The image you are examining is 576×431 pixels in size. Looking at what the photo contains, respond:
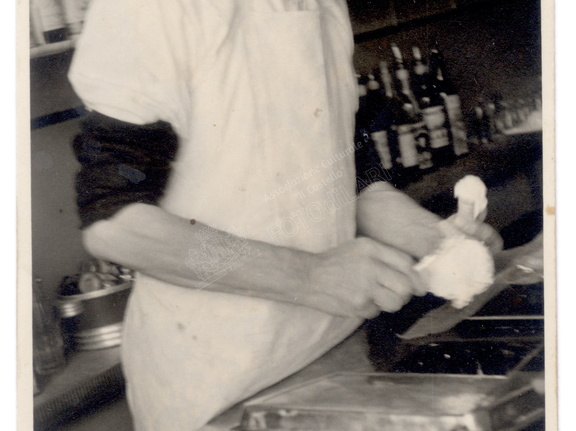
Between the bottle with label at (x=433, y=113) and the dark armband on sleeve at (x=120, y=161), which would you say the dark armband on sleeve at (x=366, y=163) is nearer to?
the bottle with label at (x=433, y=113)

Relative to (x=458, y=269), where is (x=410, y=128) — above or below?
above

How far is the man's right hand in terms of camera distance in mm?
960

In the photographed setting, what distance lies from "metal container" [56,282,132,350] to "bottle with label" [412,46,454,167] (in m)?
0.50

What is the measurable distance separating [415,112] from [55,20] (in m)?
0.56

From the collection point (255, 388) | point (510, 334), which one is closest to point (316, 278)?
point (255, 388)

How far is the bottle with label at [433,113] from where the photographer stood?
97 cm

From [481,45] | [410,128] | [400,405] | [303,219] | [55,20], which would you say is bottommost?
[400,405]

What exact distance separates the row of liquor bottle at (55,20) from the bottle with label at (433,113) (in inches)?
19.8

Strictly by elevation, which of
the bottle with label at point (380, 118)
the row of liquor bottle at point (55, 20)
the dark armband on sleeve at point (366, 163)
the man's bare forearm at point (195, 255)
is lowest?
the man's bare forearm at point (195, 255)

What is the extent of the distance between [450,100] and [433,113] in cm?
3

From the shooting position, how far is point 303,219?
3.15 feet

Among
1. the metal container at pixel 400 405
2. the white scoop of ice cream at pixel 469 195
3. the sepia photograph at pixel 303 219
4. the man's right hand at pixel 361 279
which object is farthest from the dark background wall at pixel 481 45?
the metal container at pixel 400 405

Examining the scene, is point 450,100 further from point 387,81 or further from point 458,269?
point 458,269

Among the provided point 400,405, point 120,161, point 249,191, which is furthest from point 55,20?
point 400,405
